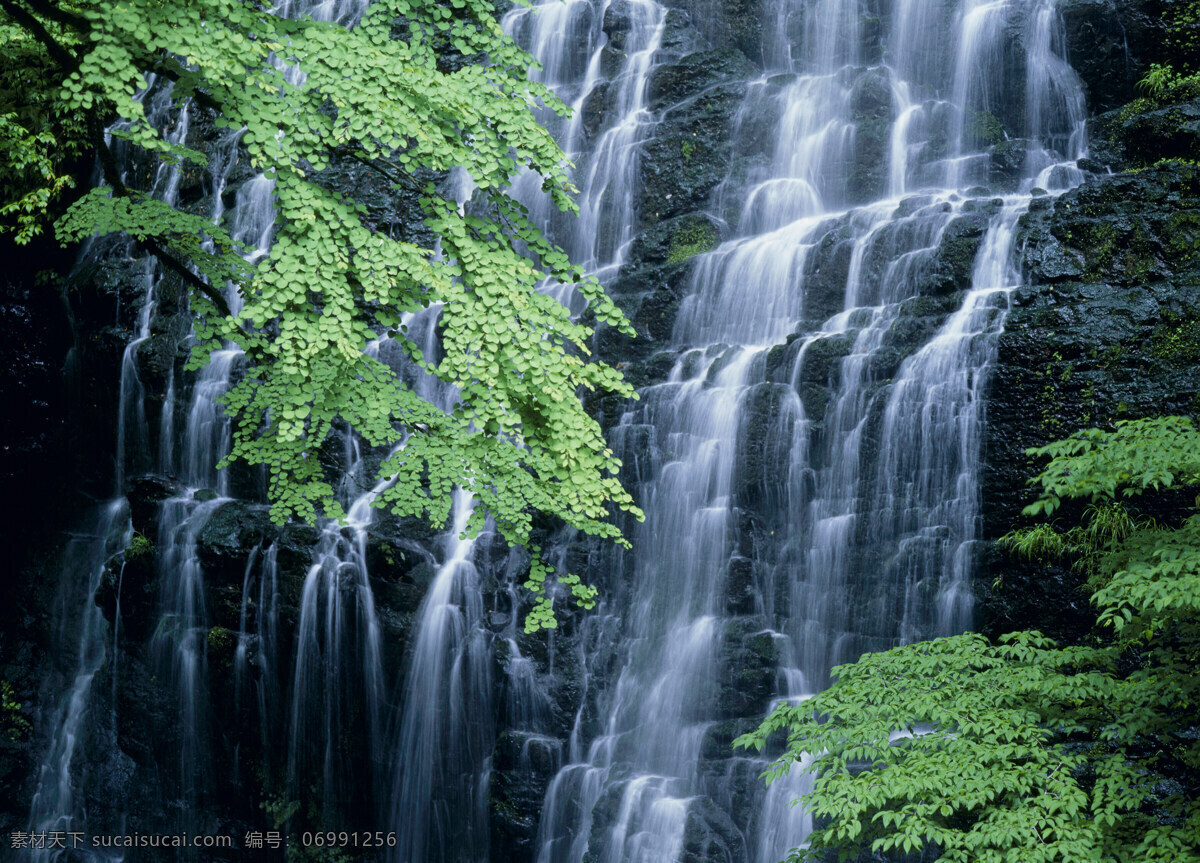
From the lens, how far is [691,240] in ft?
A: 50.6

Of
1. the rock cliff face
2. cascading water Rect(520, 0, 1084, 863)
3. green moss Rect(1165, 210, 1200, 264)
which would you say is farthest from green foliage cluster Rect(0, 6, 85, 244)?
green moss Rect(1165, 210, 1200, 264)

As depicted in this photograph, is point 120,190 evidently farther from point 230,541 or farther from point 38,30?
point 230,541

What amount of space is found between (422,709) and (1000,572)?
693 centimetres

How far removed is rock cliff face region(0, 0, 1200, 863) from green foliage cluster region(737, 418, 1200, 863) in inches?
134

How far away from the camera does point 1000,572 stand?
9250 mm

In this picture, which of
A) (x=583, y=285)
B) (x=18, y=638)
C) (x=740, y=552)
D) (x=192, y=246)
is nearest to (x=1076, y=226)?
(x=740, y=552)

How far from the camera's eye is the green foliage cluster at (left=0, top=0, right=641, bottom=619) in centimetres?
678

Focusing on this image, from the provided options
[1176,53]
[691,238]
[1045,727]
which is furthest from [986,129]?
[1045,727]

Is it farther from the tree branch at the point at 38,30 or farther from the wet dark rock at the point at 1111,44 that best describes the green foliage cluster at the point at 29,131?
the wet dark rock at the point at 1111,44

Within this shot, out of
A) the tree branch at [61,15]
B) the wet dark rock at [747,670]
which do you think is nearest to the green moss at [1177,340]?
the wet dark rock at [747,670]

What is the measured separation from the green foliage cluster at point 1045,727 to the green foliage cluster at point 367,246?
262cm

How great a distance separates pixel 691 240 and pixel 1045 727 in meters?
10.9

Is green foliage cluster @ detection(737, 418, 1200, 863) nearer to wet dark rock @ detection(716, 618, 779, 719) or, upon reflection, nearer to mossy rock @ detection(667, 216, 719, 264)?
wet dark rock @ detection(716, 618, 779, 719)

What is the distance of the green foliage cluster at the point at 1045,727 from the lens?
4891 mm
